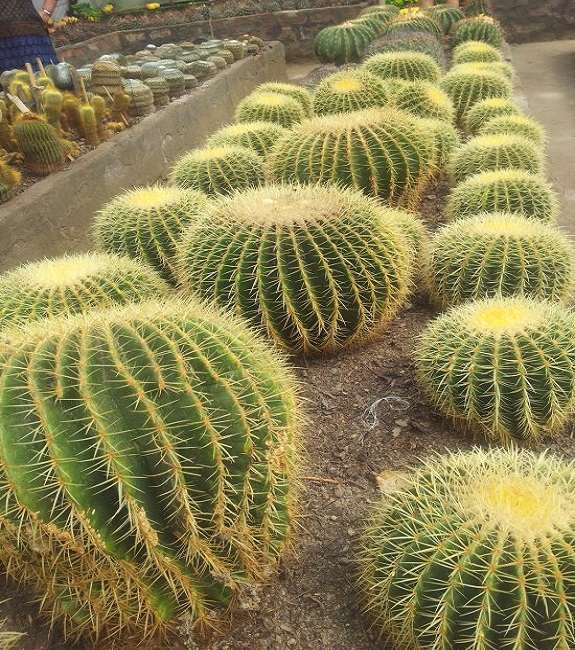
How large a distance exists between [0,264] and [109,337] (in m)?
2.99

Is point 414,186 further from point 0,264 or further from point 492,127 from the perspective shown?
point 0,264

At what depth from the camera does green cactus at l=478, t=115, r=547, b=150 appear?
4.86m

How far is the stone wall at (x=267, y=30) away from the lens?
12820 millimetres

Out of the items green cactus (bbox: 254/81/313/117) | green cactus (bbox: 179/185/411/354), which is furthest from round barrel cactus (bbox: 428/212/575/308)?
green cactus (bbox: 254/81/313/117)

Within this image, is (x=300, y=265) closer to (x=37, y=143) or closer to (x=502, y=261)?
(x=502, y=261)

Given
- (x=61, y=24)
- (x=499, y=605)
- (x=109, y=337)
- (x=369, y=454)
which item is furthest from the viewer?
(x=61, y=24)

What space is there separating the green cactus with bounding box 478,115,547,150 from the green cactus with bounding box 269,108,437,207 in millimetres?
1212

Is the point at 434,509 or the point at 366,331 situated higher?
the point at 434,509

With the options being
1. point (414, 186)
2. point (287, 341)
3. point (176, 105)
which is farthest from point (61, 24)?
point (287, 341)

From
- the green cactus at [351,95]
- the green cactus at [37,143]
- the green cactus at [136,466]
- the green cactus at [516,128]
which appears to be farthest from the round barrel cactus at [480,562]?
the green cactus at [37,143]

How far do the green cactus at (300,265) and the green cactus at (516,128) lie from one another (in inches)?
96.4

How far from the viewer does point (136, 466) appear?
1515mm

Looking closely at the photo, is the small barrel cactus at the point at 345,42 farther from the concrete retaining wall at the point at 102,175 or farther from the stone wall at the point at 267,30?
the stone wall at the point at 267,30

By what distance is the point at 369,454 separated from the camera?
2436 millimetres
